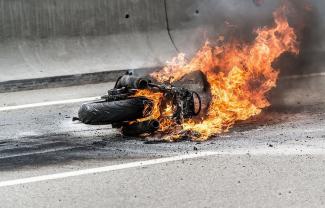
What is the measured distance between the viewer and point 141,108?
28.9 feet

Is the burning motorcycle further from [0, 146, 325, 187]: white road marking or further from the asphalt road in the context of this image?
→ [0, 146, 325, 187]: white road marking

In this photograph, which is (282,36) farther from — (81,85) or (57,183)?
(57,183)

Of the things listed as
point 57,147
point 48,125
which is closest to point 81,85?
point 48,125

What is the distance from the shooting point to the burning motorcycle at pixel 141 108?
875cm

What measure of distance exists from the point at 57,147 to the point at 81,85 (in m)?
4.42

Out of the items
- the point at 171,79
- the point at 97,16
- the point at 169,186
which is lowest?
the point at 169,186

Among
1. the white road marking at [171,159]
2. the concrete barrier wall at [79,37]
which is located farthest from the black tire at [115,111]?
the concrete barrier wall at [79,37]

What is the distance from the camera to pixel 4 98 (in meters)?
11.7

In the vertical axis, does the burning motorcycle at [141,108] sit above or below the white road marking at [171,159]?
above

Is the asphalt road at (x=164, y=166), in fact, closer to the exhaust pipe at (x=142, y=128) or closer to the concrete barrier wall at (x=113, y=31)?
the exhaust pipe at (x=142, y=128)

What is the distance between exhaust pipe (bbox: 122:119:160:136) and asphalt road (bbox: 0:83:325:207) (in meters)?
0.12

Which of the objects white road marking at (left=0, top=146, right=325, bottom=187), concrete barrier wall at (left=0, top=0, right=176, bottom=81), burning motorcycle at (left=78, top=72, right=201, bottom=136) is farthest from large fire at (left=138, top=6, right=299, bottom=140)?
concrete barrier wall at (left=0, top=0, right=176, bottom=81)

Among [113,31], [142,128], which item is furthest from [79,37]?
[142,128]

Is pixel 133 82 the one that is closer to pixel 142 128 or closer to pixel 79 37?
pixel 142 128
